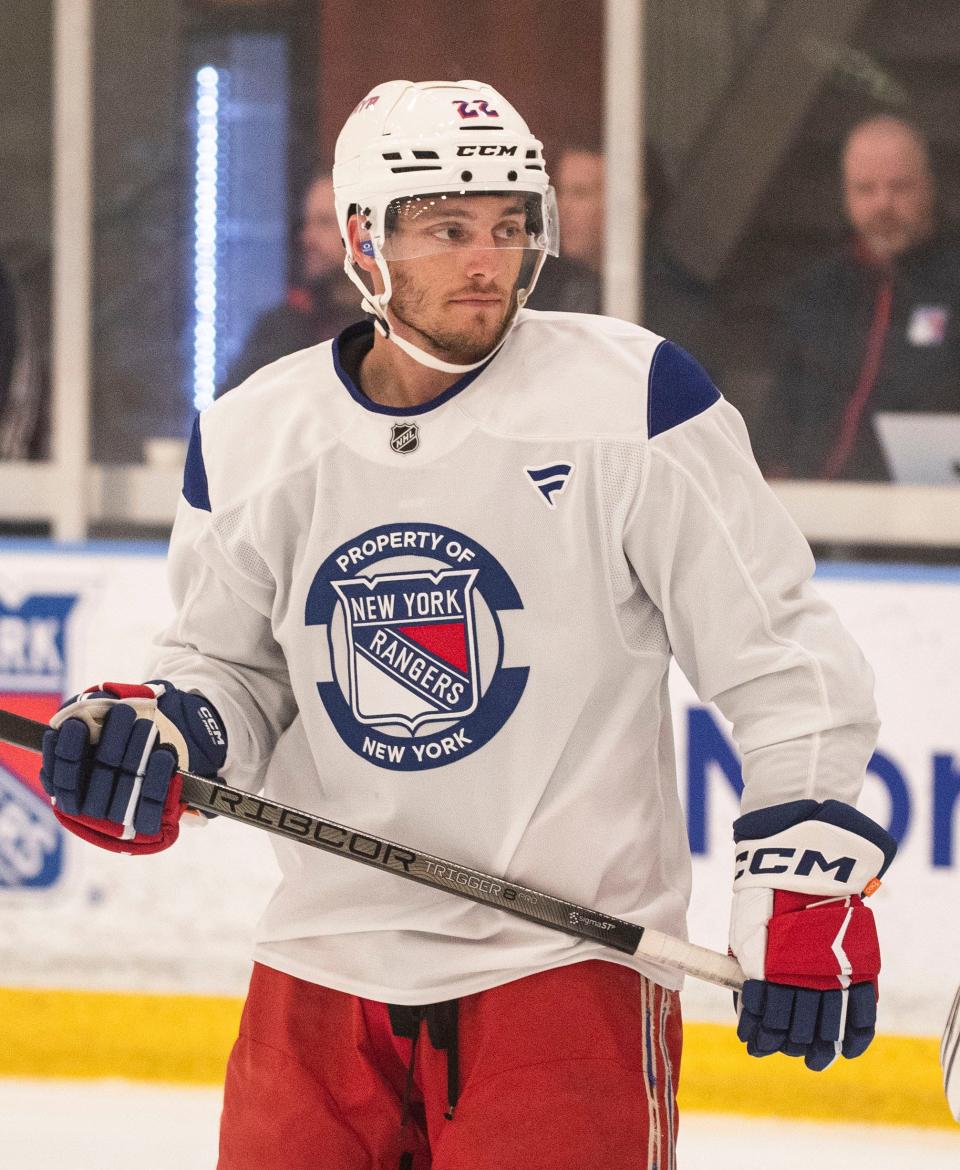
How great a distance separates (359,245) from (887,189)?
186cm

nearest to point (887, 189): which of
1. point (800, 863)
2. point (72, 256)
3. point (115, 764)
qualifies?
point (72, 256)

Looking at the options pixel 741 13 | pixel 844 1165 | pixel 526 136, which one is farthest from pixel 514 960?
pixel 741 13

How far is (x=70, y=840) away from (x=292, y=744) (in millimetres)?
1614

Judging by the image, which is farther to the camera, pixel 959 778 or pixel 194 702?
pixel 959 778

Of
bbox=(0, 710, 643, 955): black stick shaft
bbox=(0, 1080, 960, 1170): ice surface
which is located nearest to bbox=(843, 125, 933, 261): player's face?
bbox=(0, 1080, 960, 1170): ice surface

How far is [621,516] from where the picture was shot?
175 cm

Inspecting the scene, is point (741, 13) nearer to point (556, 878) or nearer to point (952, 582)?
point (952, 582)

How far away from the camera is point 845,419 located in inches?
141

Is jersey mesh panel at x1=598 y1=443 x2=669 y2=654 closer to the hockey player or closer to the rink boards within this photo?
the hockey player

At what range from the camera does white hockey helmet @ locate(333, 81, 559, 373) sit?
5.99ft

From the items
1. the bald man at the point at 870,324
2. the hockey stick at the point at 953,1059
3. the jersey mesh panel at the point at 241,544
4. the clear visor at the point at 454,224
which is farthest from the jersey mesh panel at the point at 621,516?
the bald man at the point at 870,324

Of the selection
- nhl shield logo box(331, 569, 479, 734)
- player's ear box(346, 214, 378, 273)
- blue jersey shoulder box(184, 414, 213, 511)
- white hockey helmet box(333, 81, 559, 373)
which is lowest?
nhl shield logo box(331, 569, 479, 734)

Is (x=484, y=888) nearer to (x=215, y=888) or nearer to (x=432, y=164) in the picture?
(x=432, y=164)

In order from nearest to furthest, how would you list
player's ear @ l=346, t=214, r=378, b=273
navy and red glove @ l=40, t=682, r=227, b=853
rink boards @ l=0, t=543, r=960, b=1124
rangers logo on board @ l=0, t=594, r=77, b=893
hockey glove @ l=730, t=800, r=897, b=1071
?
hockey glove @ l=730, t=800, r=897, b=1071, navy and red glove @ l=40, t=682, r=227, b=853, player's ear @ l=346, t=214, r=378, b=273, rink boards @ l=0, t=543, r=960, b=1124, rangers logo on board @ l=0, t=594, r=77, b=893
